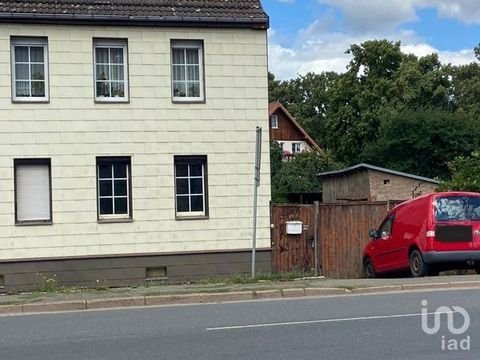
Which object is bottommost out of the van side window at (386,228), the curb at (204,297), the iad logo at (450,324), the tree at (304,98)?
the curb at (204,297)

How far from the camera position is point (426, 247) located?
1619cm

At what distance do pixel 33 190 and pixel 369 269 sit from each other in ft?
27.8

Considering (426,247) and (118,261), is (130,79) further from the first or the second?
(426,247)

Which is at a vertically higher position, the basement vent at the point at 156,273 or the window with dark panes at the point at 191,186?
the window with dark panes at the point at 191,186

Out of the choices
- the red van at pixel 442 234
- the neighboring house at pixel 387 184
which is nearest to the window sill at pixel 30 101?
the red van at pixel 442 234

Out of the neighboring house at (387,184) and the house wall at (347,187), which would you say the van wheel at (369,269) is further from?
the house wall at (347,187)

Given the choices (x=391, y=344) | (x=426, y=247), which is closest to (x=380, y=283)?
(x=426, y=247)

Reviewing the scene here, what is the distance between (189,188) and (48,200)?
3.56 meters

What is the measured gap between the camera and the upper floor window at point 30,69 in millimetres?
19969

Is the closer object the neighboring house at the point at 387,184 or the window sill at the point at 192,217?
the window sill at the point at 192,217

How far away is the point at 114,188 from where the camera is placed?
20469 millimetres

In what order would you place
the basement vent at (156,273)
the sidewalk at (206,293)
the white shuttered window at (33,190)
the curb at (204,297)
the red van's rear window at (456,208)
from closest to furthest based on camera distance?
the curb at (204,297), the sidewalk at (206,293), the red van's rear window at (456,208), the white shuttered window at (33,190), the basement vent at (156,273)

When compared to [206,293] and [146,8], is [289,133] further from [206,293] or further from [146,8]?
[206,293]

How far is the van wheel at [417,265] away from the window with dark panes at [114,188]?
7428 mm
